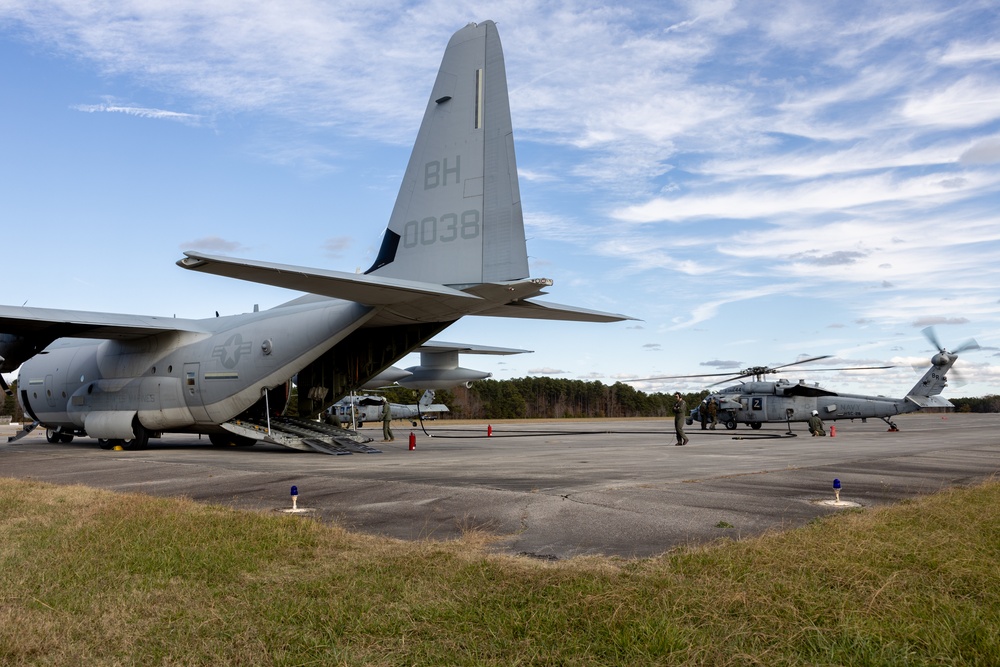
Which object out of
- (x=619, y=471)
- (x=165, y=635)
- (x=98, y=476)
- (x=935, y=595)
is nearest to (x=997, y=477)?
(x=619, y=471)

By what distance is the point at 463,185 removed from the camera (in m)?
16.6

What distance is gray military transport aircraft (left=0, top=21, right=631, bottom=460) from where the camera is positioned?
15.8m

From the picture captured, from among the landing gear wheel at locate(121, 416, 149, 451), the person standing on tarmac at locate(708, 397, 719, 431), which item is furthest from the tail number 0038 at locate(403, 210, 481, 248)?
the person standing on tarmac at locate(708, 397, 719, 431)

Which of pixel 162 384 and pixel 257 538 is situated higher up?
pixel 162 384

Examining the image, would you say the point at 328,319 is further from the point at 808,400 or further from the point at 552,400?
the point at 552,400

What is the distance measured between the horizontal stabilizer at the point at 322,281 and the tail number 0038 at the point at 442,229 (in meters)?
1.19

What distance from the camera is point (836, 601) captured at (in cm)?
422

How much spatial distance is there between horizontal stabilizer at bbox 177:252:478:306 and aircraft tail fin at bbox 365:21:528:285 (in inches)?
34.6

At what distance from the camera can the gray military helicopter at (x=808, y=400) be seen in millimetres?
34156

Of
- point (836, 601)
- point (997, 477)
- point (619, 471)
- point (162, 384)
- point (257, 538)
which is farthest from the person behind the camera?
point (162, 384)

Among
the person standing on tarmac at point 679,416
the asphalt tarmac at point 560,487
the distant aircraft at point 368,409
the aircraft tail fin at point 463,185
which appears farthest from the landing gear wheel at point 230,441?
the person standing on tarmac at point 679,416

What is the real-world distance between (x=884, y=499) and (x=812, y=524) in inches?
112

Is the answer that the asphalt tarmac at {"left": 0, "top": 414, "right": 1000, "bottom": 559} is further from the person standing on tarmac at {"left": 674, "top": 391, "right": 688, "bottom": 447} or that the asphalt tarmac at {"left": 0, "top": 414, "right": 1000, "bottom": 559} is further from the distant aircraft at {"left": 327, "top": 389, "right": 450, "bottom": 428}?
the distant aircraft at {"left": 327, "top": 389, "right": 450, "bottom": 428}

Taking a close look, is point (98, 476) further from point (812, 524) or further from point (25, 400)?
point (25, 400)
